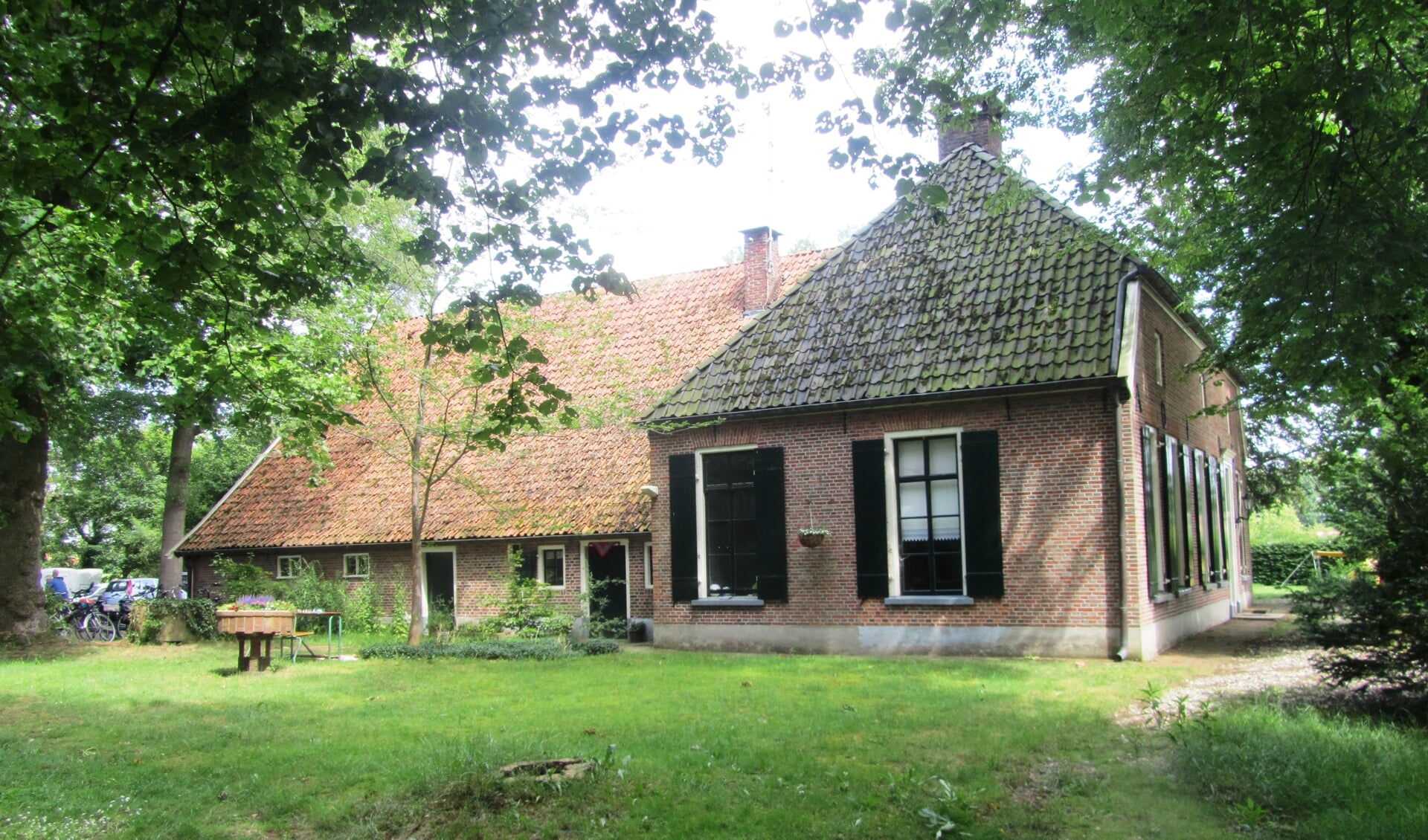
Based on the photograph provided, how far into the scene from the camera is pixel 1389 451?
28.2ft

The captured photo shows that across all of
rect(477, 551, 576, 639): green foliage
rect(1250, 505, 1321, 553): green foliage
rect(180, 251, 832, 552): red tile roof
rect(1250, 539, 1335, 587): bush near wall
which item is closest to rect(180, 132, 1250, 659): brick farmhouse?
rect(180, 251, 832, 552): red tile roof

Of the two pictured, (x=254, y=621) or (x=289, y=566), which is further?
(x=289, y=566)

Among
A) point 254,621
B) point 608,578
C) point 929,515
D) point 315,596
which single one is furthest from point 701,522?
point 315,596

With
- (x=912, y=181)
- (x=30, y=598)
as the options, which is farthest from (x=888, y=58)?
(x=30, y=598)

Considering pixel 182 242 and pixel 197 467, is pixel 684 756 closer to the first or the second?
pixel 182 242

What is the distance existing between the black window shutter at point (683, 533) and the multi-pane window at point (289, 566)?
10.5 m

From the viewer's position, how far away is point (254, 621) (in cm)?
1386

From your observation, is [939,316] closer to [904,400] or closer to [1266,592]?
[904,400]

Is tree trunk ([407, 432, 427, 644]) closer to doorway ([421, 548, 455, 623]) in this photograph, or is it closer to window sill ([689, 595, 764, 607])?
doorway ([421, 548, 455, 623])

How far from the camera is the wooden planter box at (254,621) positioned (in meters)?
13.8

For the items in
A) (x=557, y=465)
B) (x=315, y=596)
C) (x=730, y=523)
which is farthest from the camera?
(x=315, y=596)

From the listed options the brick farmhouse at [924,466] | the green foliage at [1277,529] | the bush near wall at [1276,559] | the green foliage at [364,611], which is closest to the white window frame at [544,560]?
the brick farmhouse at [924,466]

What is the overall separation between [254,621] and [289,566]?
10200mm

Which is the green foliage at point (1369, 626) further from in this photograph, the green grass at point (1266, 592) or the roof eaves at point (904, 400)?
the green grass at point (1266, 592)
